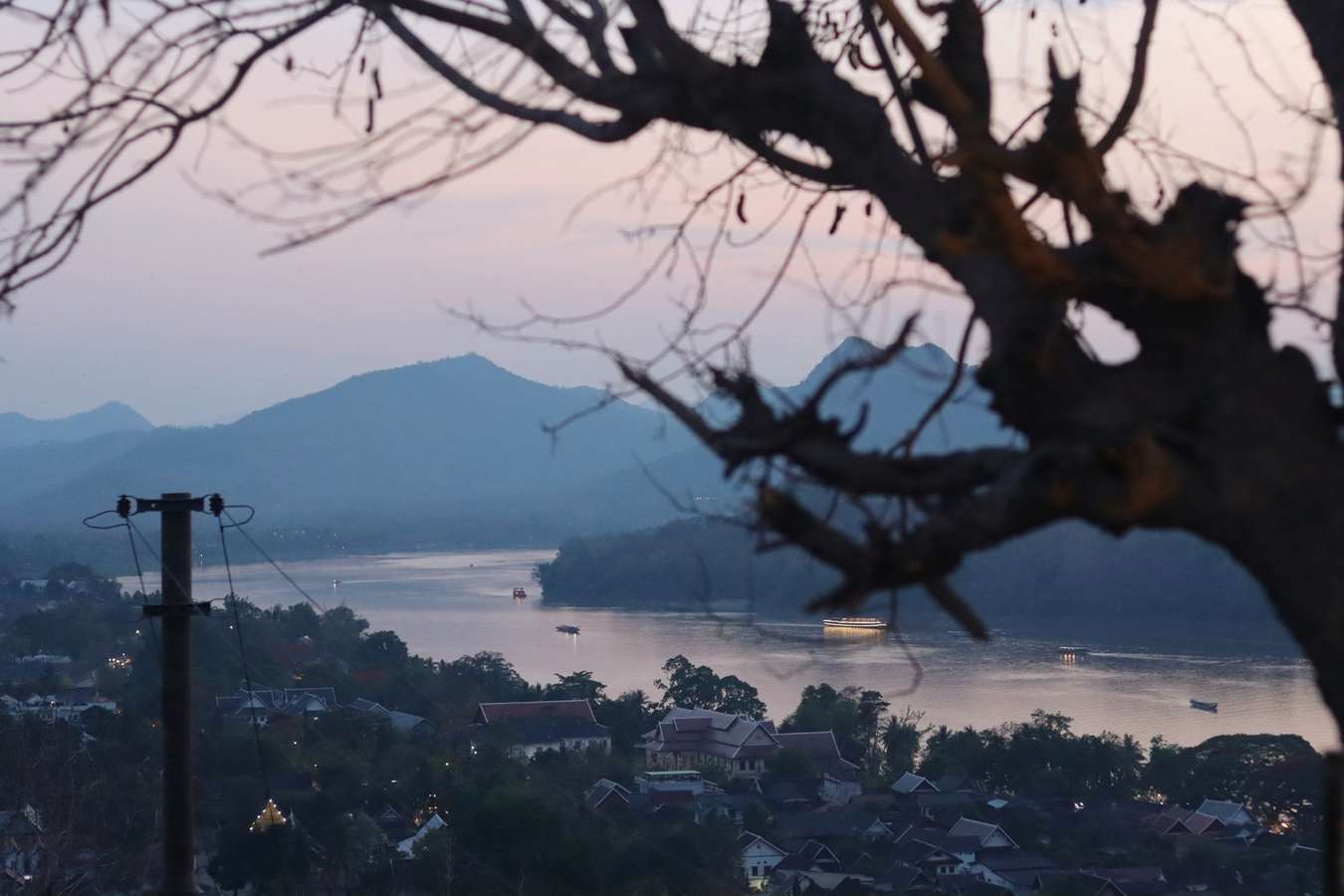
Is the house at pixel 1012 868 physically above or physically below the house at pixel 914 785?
below

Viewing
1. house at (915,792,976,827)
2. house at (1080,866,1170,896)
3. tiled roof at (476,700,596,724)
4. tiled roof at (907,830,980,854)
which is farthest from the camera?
tiled roof at (476,700,596,724)

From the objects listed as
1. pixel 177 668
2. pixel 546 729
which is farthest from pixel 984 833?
pixel 177 668

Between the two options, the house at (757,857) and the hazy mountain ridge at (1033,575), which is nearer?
the house at (757,857)

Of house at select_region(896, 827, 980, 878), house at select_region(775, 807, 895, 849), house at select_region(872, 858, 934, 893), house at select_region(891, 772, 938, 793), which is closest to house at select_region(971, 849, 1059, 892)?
house at select_region(896, 827, 980, 878)

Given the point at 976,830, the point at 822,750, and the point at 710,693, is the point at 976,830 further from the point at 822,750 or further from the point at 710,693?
the point at 710,693

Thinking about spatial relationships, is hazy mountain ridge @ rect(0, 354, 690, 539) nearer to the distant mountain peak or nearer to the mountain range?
the mountain range

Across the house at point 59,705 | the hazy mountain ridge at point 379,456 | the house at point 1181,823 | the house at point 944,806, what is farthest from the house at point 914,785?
the hazy mountain ridge at point 379,456

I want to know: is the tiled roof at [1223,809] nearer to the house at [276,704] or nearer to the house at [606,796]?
the house at [606,796]
